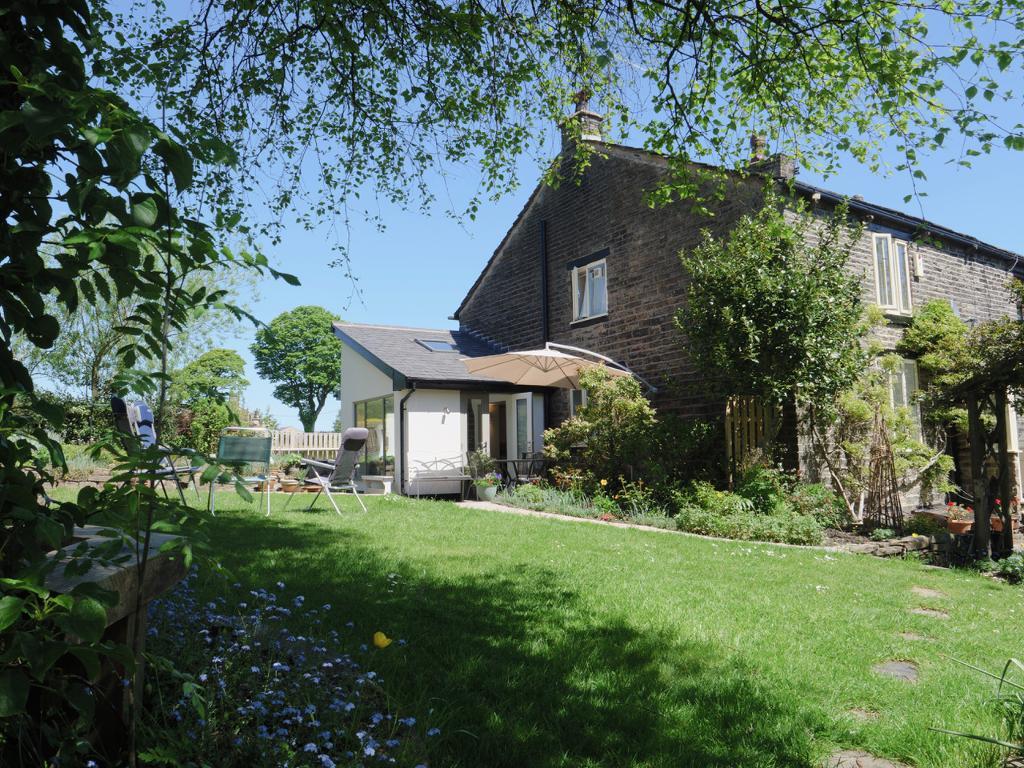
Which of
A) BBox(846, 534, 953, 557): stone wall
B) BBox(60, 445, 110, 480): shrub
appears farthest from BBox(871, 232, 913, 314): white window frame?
BBox(60, 445, 110, 480): shrub

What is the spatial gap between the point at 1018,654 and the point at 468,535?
497cm

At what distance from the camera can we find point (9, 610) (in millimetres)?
1130

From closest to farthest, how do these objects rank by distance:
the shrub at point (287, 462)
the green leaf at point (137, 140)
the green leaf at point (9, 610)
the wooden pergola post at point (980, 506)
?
the green leaf at point (9, 610)
the green leaf at point (137, 140)
the wooden pergola post at point (980, 506)
the shrub at point (287, 462)

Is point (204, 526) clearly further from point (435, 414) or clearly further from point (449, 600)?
point (435, 414)

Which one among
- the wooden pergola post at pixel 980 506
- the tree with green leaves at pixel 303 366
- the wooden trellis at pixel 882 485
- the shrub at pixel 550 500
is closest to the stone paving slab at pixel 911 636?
the wooden pergola post at pixel 980 506

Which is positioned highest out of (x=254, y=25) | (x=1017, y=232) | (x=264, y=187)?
(x=254, y=25)

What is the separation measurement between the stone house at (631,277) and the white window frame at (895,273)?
0.03 metres

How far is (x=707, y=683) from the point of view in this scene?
10.5ft

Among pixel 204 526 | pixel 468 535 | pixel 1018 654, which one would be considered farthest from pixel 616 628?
pixel 468 535

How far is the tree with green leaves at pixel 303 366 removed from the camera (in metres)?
45.0

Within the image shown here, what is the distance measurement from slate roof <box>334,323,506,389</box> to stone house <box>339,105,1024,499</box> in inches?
7.2

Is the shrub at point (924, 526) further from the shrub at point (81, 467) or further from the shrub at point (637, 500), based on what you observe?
the shrub at point (81, 467)

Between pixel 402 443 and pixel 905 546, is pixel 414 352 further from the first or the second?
pixel 905 546

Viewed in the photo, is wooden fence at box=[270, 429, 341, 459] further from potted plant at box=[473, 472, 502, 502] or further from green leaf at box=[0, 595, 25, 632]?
green leaf at box=[0, 595, 25, 632]
